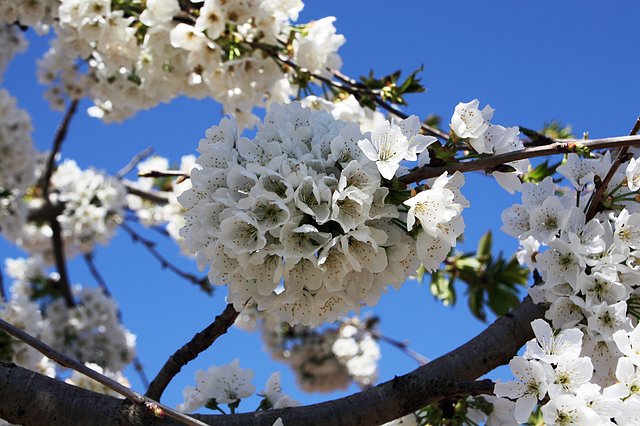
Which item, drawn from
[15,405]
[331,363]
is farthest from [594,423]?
[331,363]

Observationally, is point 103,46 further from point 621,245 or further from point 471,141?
point 621,245

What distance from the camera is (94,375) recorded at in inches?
50.5

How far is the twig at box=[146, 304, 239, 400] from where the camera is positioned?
1632 millimetres

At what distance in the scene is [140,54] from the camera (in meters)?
3.05

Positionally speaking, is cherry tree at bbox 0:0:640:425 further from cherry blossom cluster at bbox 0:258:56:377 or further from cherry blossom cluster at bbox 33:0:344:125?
cherry blossom cluster at bbox 0:258:56:377

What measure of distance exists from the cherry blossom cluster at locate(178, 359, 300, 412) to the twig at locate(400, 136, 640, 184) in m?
0.81

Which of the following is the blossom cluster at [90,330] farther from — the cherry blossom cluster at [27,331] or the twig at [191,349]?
the twig at [191,349]

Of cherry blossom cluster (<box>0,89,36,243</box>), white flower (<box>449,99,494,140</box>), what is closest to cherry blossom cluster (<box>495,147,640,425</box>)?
white flower (<box>449,99,494,140</box>)

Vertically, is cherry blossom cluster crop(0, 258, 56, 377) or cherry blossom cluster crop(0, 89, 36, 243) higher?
cherry blossom cluster crop(0, 89, 36, 243)

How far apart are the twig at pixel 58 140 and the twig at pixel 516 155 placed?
3.92 metres

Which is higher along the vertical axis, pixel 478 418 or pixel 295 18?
pixel 295 18

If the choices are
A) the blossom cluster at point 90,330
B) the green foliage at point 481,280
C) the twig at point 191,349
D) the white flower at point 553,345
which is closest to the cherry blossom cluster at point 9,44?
the blossom cluster at point 90,330

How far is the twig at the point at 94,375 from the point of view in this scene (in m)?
1.29

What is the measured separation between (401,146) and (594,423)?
0.66m
